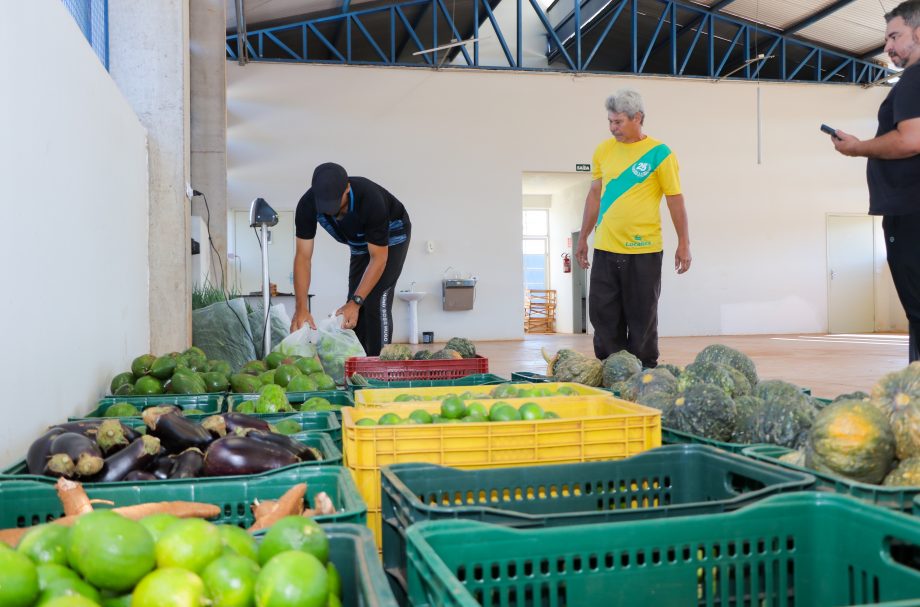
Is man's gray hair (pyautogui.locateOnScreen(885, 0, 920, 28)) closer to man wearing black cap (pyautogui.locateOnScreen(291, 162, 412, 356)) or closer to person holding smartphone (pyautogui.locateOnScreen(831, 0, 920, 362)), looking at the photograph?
person holding smartphone (pyautogui.locateOnScreen(831, 0, 920, 362))

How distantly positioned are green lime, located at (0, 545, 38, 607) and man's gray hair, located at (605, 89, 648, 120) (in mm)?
3409

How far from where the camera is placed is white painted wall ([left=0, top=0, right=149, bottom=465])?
188cm

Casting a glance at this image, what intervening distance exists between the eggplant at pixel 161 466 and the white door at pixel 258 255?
10.3m

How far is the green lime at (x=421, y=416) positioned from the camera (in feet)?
5.76

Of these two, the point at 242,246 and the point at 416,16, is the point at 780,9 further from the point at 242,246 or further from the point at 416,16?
the point at 242,246

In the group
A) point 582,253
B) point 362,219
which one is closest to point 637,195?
point 582,253

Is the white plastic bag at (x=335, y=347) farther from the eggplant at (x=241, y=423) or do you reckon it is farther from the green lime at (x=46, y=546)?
the green lime at (x=46, y=546)

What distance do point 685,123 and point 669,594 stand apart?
12994 mm

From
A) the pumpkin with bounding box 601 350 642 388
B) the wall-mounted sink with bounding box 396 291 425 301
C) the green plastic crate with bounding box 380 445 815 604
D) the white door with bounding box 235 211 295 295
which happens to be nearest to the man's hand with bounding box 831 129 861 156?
the pumpkin with bounding box 601 350 642 388

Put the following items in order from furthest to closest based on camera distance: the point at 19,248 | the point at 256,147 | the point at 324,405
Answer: the point at 256,147 < the point at 324,405 < the point at 19,248

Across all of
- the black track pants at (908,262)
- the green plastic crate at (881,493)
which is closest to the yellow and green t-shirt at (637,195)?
the black track pants at (908,262)

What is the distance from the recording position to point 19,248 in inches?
76.3

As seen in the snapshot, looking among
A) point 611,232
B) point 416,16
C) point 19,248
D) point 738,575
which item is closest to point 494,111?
point 416,16

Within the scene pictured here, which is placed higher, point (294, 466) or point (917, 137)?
point (917, 137)
